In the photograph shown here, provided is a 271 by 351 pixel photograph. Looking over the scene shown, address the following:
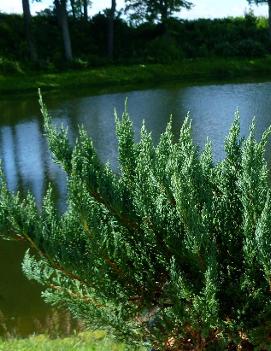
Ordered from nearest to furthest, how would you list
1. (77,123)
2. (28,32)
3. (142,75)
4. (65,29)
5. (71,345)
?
(71,345), (77,123), (142,75), (28,32), (65,29)

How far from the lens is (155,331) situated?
3359mm

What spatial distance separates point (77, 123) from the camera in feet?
76.3

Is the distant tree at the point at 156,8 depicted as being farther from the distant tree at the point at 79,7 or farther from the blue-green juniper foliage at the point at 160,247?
the blue-green juniper foliage at the point at 160,247

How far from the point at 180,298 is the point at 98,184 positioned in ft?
2.85

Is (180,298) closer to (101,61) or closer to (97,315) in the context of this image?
(97,315)

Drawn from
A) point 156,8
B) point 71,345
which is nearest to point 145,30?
point 156,8

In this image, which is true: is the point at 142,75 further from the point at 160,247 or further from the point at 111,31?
the point at 160,247

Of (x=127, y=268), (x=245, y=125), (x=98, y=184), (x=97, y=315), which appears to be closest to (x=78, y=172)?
(x=98, y=184)

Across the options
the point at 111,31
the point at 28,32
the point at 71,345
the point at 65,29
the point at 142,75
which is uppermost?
the point at 65,29

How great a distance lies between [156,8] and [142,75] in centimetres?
1098

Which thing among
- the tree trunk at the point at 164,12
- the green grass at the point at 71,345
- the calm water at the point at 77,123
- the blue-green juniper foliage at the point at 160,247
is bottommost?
the calm water at the point at 77,123

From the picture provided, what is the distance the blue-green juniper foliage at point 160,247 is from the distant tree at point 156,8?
45.3 metres

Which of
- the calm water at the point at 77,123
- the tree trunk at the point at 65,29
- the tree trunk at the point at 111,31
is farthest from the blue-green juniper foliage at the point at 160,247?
the tree trunk at the point at 111,31

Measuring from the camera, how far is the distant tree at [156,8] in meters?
47.0
